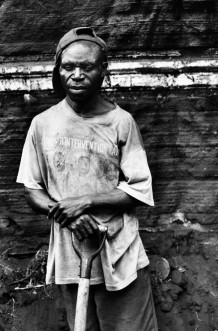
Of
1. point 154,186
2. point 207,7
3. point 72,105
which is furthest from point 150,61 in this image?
point 72,105

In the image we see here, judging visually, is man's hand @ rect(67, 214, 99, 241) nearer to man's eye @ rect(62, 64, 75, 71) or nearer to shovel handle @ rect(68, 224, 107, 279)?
shovel handle @ rect(68, 224, 107, 279)

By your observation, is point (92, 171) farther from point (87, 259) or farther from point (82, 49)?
point (82, 49)

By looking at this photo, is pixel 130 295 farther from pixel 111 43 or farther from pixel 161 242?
pixel 111 43

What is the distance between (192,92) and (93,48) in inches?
57.8

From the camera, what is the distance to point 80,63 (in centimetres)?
386

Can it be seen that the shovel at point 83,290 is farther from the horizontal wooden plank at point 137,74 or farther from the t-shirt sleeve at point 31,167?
the horizontal wooden plank at point 137,74

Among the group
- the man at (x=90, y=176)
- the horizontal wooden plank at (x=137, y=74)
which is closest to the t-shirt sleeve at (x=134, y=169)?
the man at (x=90, y=176)

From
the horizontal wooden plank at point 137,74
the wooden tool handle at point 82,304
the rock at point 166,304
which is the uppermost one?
the horizontal wooden plank at point 137,74

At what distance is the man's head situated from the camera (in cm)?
387

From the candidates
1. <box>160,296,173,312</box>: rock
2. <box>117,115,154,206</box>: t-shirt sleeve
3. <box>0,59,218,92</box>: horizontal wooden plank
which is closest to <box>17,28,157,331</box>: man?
<box>117,115,154,206</box>: t-shirt sleeve

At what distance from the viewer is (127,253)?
4055mm

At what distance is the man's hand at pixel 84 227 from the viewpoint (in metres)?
3.89

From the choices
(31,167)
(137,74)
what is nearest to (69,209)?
(31,167)

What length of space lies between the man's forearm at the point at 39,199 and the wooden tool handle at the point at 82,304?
0.45 m
